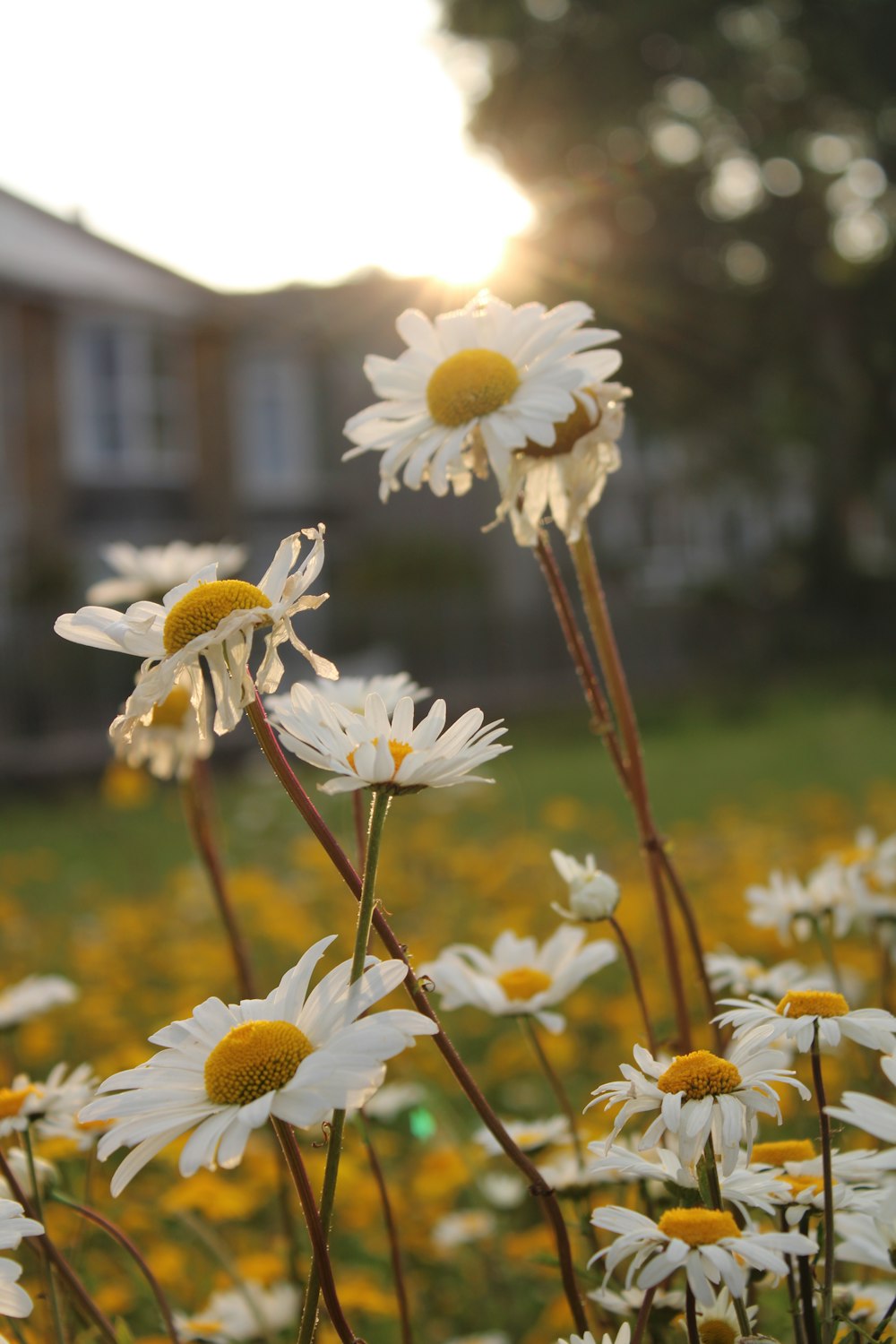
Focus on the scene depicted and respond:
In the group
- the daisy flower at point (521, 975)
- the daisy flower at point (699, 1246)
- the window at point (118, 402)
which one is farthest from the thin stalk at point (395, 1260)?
the window at point (118, 402)

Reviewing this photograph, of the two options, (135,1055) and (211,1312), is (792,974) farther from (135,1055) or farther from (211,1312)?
(135,1055)

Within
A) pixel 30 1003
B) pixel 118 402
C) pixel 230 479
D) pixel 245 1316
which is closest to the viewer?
pixel 245 1316

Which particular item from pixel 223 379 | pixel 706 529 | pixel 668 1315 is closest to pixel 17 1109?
pixel 668 1315

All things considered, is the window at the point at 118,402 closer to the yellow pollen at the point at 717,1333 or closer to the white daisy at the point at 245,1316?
the white daisy at the point at 245,1316

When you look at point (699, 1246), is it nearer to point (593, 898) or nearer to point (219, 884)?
point (593, 898)

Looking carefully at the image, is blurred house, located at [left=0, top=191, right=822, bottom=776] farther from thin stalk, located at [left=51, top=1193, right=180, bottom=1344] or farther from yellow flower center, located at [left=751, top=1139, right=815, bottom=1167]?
yellow flower center, located at [left=751, top=1139, right=815, bottom=1167]

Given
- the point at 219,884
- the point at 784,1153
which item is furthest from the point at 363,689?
the point at 784,1153

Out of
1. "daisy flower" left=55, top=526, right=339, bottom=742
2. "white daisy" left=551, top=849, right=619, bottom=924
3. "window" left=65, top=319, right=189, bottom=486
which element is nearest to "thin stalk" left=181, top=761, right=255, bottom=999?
"white daisy" left=551, top=849, right=619, bottom=924
